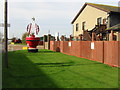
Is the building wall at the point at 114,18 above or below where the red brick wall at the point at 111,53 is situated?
above

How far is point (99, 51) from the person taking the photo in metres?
10.6

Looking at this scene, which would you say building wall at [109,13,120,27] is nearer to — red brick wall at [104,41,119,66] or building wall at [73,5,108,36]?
building wall at [73,5,108,36]

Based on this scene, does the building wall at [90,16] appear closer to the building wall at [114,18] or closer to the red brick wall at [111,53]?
the building wall at [114,18]

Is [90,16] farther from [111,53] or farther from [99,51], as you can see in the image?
[111,53]

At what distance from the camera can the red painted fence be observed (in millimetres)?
8784

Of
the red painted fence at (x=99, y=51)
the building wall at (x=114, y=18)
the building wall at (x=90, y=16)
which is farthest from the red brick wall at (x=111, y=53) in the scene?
the building wall at (x=90, y=16)

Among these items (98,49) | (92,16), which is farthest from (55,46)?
(98,49)

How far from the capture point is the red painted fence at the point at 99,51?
878 cm

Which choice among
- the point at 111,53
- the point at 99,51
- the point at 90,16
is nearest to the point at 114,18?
the point at 90,16

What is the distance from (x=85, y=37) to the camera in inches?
703

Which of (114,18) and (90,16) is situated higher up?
(90,16)

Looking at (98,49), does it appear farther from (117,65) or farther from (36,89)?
(36,89)

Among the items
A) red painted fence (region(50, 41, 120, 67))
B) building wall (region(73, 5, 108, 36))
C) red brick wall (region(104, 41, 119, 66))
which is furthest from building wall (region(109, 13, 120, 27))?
red brick wall (region(104, 41, 119, 66))

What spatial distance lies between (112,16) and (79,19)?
879 centimetres
